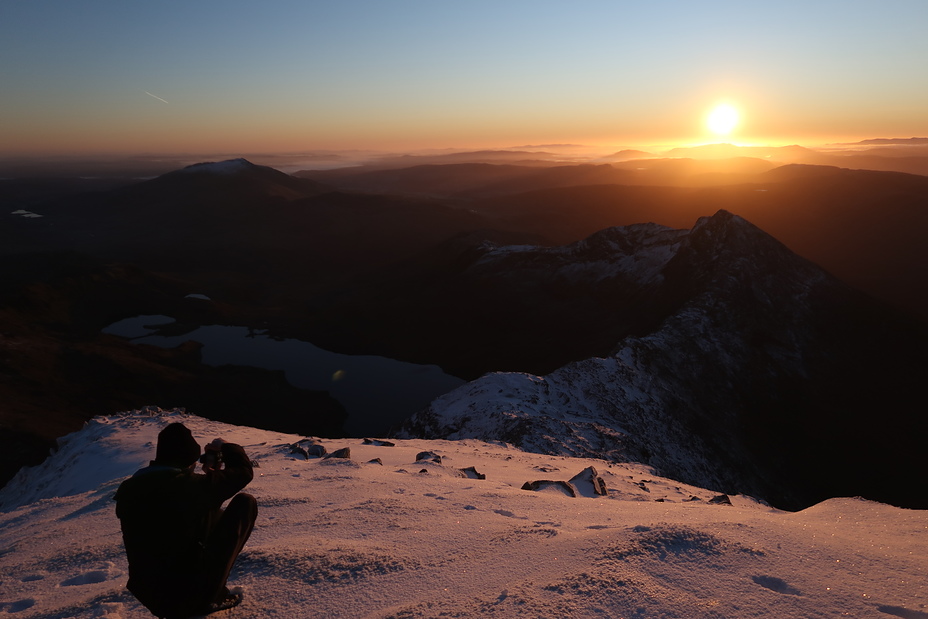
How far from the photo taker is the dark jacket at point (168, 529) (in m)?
3.25

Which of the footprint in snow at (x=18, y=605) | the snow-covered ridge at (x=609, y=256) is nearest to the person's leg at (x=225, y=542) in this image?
the footprint in snow at (x=18, y=605)

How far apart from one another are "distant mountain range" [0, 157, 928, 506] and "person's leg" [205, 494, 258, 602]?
15507mm

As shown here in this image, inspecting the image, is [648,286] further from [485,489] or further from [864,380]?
[485,489]

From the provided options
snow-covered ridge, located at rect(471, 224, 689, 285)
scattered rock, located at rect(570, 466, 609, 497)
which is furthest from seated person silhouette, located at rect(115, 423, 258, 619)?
snow-covered ridge, located at rect(471, 224, 689, 285)

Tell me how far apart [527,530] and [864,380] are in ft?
114

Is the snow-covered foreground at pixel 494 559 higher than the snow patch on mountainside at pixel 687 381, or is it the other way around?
the snow-covered foreground at pixel 494 559

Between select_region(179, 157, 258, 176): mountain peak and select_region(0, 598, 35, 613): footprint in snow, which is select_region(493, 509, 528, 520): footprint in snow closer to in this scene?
select_region(0, 598, 35, 613): footprint in snow

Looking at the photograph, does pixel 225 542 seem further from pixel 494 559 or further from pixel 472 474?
pixel 472 474

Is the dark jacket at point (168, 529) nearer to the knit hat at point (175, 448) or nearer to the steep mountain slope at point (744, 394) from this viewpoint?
the knit hat at point (175, 448)

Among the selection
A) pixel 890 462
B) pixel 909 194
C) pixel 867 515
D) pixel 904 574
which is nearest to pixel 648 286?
pixel 890 462

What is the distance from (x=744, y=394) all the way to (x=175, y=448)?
3167 cm

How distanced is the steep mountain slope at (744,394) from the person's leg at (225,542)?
49.1 ft

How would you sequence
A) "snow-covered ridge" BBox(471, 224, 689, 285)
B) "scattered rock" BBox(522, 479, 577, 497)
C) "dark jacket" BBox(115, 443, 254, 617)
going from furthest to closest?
"snow-covered ridge" BBox(471, 224, 689, 285) → "scattered rock" BBox(522, 479, 577, 497) → "dark jacket" BBox(115, 443, 254, 617)

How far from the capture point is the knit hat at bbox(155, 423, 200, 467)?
335 cm
